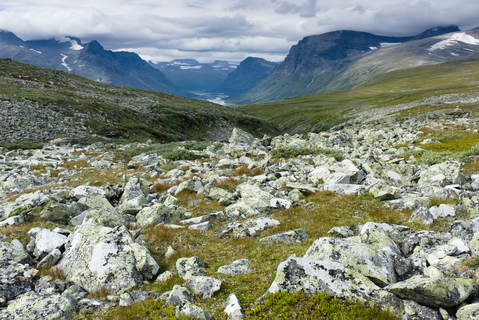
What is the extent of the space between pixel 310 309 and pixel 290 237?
12.4ft

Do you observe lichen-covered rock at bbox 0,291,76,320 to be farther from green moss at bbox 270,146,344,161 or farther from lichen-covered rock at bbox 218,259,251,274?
green moss at bbox 270,146,344,161

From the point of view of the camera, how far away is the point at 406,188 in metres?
13.8

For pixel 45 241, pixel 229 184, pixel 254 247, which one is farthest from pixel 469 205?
pixel 45 241

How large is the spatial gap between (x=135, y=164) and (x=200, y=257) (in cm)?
2131

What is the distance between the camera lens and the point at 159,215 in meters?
12.0

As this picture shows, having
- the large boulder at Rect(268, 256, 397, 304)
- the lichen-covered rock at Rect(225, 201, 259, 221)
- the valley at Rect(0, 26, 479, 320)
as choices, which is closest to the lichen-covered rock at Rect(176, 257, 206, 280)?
the valley at Rect(0, 26, 479, 320)

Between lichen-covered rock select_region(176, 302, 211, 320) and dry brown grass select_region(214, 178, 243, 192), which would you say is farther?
dry brown grass select_region(214, 178, 243, 192)

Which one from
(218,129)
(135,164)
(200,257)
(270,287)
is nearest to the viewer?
(270,287)

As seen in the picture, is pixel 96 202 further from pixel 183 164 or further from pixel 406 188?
pixel 406 188

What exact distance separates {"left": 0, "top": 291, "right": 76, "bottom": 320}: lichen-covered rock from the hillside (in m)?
49.2

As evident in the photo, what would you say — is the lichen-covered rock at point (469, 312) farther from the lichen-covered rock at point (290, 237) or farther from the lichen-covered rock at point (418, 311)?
the lichen-covered rock at point (290, 237)

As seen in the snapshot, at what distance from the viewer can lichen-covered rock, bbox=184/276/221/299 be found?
6.65 meters

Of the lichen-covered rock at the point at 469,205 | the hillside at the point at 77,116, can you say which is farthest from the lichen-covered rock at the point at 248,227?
the hillside at the point at 77,116

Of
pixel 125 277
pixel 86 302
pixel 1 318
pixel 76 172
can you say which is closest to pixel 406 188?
pixel 125 277
